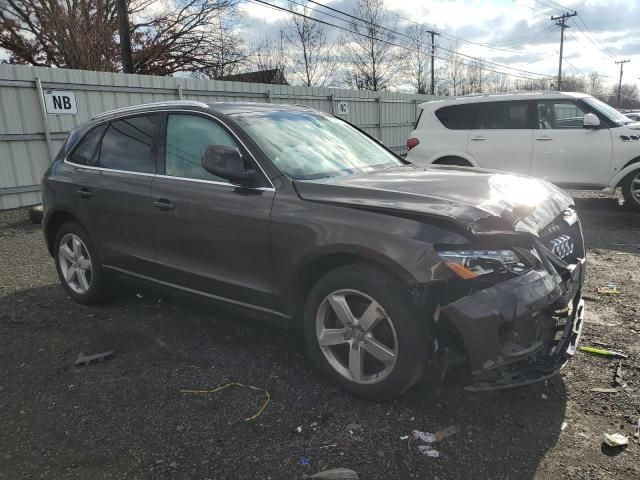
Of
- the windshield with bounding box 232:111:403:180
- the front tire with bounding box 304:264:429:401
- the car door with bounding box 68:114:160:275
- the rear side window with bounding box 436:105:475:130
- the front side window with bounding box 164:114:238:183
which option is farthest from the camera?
the rear side window with bounding box 436:105:475:130

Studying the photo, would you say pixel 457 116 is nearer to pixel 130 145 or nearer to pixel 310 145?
pixel 310 145

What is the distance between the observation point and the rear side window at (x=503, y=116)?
28.7 ft

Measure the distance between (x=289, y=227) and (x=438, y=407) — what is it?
1.34m

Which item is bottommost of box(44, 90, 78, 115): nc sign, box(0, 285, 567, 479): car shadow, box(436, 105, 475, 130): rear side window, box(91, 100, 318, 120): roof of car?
box(0, 285, 567, 479): car shadow

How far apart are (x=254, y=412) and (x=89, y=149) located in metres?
2.98

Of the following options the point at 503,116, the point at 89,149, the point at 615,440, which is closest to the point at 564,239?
the point at 615,440

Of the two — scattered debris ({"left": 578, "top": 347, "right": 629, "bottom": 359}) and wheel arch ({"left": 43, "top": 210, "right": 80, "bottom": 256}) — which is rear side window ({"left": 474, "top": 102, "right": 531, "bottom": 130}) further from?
wheel arch ({"left": 43, "top": 210, "right": 80, "bottom": 256})

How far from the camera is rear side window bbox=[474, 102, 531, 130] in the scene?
8750 millimetres

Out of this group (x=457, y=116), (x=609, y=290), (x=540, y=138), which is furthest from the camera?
(x=457, y=116)

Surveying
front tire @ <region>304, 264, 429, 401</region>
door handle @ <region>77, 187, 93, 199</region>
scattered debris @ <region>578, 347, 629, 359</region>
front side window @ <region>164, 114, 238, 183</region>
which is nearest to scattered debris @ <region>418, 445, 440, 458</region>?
front tire @ <region>304, 264, 429, 401</region>

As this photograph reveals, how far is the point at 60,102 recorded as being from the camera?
9453 mm

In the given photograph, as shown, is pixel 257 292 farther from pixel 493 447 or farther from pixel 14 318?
pixel 14 318

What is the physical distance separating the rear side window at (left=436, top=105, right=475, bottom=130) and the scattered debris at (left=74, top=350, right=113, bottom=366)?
24.1 ft

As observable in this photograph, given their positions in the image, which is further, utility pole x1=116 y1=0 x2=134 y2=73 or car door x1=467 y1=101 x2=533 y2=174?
utility pole x1=116 y1=0 x2=134 y2=73
